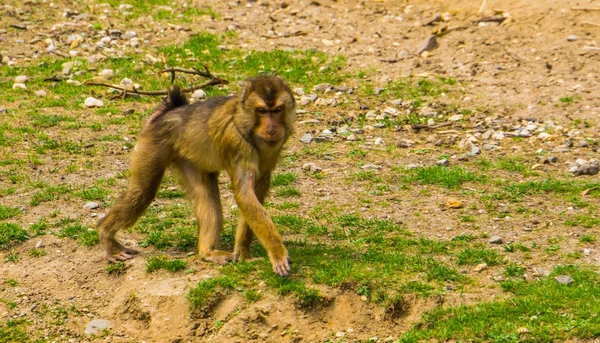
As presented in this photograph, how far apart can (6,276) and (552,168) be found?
22.1ft

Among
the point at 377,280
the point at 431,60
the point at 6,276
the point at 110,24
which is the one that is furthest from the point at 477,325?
the point at 110,24

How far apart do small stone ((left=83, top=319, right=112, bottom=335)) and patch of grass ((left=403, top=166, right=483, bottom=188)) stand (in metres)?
4.42

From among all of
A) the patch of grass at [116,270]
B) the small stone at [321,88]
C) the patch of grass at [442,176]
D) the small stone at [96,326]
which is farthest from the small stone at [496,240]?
the small stone at [321,88]

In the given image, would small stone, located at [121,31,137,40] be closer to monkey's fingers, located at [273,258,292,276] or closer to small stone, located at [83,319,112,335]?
small stone, located at [83,319,112,335]

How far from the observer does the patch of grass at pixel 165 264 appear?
843 centimetres

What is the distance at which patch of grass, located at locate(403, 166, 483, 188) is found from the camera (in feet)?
35.5

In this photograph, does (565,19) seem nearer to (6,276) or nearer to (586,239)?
(586,239)

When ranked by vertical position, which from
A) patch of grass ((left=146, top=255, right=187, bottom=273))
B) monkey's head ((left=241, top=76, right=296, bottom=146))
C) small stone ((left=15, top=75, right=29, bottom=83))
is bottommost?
small stone ((left=15, top=75, right=29, bottom=83))

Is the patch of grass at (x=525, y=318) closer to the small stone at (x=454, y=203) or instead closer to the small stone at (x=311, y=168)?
the small stone at (x=454, y=203)

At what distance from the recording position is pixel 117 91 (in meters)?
14.2

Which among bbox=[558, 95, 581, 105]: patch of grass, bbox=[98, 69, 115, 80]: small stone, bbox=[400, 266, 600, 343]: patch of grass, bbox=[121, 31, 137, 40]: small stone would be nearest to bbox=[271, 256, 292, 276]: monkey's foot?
bbox=[400, 266, 600, 343]: patch of grass

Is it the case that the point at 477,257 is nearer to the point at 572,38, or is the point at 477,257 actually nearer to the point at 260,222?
the point at 260,222

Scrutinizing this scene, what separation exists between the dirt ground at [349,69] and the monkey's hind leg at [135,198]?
0.86ft

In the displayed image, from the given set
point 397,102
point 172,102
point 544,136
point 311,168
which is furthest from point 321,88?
point 172,102
